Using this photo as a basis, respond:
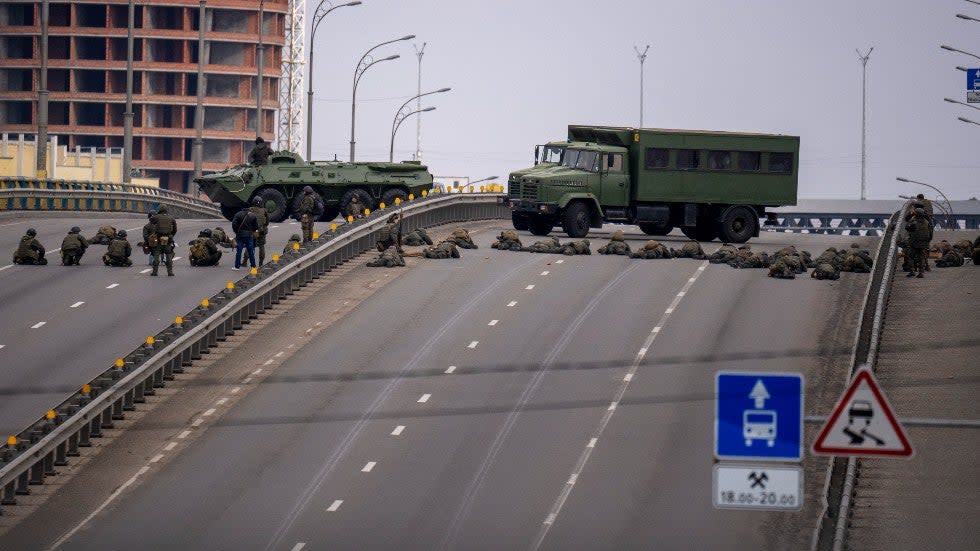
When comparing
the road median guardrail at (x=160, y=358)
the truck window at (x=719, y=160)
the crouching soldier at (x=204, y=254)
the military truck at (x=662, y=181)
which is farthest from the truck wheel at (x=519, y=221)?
the crouching soldier at (x=204, y=254)

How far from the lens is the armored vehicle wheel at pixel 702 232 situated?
5531 cm

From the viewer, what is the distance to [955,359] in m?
35.7

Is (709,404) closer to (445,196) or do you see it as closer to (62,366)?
(62,366)

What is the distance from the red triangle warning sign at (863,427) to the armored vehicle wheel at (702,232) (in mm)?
40273

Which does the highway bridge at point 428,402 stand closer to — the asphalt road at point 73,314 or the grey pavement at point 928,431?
the asphalt road at point 73,314

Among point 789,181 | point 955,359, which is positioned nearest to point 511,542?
point 955,359

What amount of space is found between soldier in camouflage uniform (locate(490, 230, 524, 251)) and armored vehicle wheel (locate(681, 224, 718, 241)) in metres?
6.36

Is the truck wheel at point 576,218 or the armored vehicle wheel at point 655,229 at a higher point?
the truck wheel at point 576,218

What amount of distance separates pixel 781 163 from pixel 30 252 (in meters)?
22.6

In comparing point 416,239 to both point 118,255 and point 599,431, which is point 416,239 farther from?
point 599,431

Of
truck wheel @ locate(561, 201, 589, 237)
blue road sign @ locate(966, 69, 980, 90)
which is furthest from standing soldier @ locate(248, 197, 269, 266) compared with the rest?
blue road sign @ locate(966, 69, 980, 90)

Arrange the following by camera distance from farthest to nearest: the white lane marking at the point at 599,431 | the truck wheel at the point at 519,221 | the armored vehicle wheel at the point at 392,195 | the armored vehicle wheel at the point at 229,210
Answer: the armored vehicle wheel at the point at 392,195 → the truck wheel at the point at 519,221 → the armored vehicle wheel at the point at 229,210 → the white lane marking at the point at 599,431

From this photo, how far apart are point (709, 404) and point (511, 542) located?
9.18 m

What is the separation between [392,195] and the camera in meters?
57.0
